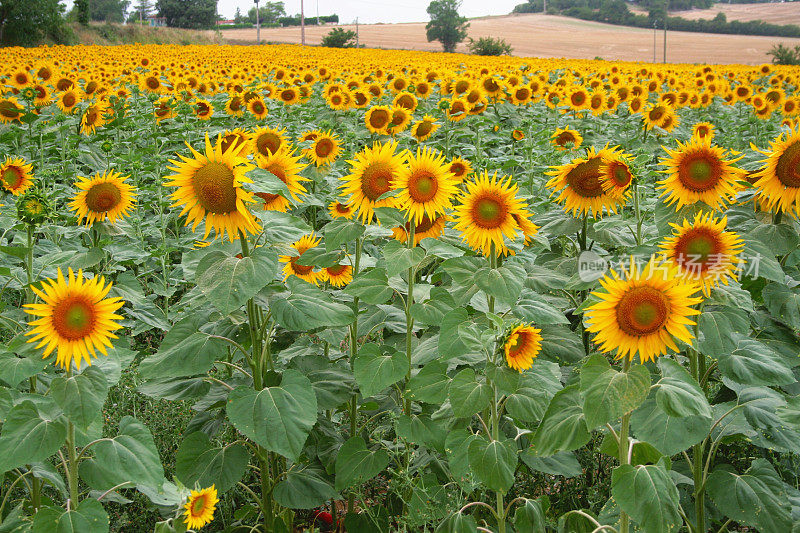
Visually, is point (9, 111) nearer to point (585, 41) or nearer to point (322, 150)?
point (322, 150)

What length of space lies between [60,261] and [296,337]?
108 cm

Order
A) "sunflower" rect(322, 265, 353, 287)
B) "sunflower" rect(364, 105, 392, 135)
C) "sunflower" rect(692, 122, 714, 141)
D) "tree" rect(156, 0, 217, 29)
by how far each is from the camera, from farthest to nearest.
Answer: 1. "tree" rect(156, 0, 217, 29)
2. "sunflower" rect(364, 105, 392, 135)
3. "sunflower" rect(692, 122, 714, 141)
4. "sunflower" rect(322, 265, 353, 287)

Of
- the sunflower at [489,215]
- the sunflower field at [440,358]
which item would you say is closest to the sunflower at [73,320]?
the sunflower field at [440,358]

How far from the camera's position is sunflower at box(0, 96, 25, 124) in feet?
22.5

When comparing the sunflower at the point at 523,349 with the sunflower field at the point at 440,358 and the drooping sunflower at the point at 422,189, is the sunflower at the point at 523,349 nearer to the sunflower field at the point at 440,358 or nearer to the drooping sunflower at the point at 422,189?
the sunflower field at the point at 440,358

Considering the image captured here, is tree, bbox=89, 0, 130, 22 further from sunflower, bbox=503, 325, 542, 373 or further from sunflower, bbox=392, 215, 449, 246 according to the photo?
sunflower, bbox=503, 325, 542, 373

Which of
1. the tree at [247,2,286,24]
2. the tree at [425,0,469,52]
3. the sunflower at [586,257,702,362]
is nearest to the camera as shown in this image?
the sunflower at [586,257,702,362]

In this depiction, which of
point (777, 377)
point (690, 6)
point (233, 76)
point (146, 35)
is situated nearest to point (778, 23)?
point (690, 6)

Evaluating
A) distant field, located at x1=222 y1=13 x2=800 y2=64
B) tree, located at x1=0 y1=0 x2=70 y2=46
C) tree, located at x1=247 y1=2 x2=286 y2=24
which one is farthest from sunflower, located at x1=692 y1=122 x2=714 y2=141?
tree, located at x1=247 y1=2 x2=286 y2=24

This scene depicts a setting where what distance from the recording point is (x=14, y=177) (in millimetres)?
3654

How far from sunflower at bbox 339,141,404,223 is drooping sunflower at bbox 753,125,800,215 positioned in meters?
1.45

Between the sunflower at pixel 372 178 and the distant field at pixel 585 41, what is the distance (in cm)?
4507

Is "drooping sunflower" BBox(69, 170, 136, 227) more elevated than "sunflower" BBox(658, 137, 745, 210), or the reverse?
"sunflower" BBox(658, 137, 745, 210)


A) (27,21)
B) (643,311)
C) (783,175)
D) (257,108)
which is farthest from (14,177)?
(27,21)
